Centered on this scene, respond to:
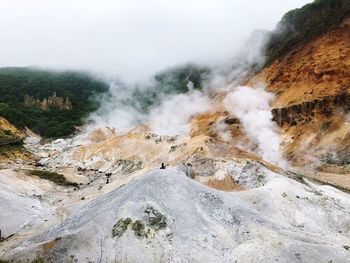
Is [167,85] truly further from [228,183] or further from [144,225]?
[144,225]

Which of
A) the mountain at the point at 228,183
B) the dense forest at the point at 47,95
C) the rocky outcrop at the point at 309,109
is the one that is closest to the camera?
the mountain at the point at 228,183

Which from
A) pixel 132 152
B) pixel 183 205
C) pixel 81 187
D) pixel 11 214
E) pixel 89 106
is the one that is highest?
pixel 183 205

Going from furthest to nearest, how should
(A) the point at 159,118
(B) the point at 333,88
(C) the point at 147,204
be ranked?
(A) the point at 159,118
(B) the point at 333,88
(C) the point at 147,204

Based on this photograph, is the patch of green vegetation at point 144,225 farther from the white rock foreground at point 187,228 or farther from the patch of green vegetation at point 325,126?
the patch of green vegetation at point 325,126

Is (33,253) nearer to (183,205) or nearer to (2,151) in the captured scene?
(183,205)

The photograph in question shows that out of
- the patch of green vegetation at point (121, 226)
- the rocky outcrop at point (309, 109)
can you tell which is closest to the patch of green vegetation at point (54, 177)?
the rocky outcrop at point (309, 109)

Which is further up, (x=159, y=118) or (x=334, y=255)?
(x=334, y=255)

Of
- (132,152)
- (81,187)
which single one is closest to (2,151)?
(132,152)
